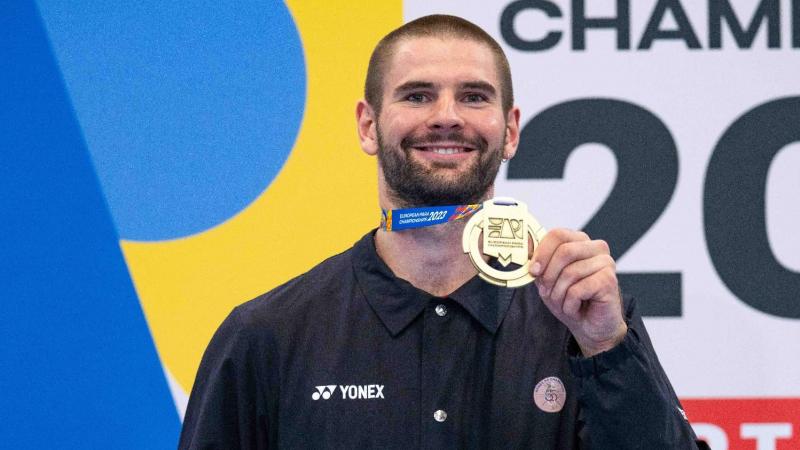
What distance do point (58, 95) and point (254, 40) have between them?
623 mm

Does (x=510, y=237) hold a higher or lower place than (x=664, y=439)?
higher

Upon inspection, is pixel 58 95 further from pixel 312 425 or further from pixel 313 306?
pixel 312 425

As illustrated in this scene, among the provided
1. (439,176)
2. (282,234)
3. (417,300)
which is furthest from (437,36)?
(282,234)

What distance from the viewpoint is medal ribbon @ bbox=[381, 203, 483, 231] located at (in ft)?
6.66

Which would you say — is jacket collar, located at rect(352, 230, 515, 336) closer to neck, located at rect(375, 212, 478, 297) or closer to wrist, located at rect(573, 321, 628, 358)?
neck, located at rect(375, 212, 478, 297)

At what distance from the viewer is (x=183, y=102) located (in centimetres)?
318

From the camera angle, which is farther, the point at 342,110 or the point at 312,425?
the point at 342,110

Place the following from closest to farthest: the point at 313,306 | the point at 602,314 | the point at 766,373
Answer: the point at 602,314 < the point at 313,306 < the point at 766,373

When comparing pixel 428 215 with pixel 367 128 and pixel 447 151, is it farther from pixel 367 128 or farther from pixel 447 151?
pixel 367 128

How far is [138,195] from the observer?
10.4 feet

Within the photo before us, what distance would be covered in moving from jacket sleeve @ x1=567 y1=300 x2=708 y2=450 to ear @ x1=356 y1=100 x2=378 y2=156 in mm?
725

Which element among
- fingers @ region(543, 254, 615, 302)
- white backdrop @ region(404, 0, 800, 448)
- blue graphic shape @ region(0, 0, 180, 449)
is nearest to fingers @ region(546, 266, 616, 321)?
fingers @ region(543, 254, 615, 302)

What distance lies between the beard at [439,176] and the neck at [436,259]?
6cm

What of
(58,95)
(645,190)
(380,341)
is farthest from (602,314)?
(58,95)
